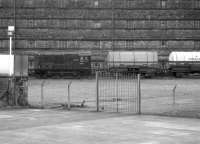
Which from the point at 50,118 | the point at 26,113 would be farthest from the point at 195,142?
the point at 26,113

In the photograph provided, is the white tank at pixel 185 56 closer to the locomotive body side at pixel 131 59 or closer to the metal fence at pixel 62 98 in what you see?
the locomotive body side at pixel 131 59

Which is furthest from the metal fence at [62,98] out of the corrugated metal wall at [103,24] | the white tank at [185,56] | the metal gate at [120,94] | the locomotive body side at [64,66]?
the corrugated metal wall at [103,24]

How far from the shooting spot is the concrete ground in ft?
40.7

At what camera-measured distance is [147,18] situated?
72750mm

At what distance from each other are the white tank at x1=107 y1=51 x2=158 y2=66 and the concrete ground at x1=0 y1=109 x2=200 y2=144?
4514 centimetres

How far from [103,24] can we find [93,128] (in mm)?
58407

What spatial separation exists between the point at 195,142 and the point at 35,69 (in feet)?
167

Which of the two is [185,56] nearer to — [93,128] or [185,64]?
[185,64]

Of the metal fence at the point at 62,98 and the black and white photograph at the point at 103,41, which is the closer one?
the metal fence at the point at 62,98

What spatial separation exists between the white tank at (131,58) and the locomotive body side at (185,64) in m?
2.82

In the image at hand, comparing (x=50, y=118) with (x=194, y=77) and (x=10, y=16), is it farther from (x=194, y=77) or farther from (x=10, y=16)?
(x=10, y=16)

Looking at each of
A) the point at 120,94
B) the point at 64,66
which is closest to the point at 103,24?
the point at 64,66

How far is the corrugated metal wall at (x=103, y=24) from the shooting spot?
71.9m

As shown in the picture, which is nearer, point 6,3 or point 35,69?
point 35,69
